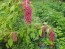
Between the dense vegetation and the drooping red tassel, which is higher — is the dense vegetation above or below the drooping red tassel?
below

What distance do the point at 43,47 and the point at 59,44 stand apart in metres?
0.29

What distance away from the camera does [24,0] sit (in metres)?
3.34

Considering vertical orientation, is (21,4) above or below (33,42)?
above

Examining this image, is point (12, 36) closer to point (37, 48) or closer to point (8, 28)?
point (8, 28)

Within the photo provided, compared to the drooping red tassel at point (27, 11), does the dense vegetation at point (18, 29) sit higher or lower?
lower

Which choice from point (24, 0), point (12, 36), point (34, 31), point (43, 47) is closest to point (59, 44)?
point (43, 47)

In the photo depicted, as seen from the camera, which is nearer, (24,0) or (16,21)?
(24,0)

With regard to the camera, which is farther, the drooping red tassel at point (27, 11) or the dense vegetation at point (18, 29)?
the dense vegetation at point (18, 29)

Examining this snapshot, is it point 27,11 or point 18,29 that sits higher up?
point 27,11

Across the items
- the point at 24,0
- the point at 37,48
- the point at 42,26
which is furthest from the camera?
the point at 37,48

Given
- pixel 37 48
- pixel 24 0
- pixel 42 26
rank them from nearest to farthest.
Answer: pixel 24 0 → pixel 42 26 → pixel 37 48

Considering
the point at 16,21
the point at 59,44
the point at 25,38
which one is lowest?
the point at 59,44

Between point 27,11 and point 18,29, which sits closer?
point 27,11

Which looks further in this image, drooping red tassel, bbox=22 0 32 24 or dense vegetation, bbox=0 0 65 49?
dense vegetation, bbox=0 0 65 49
